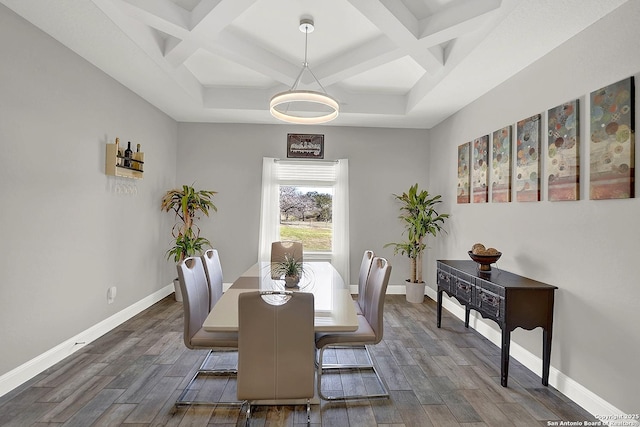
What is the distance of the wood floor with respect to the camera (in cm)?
214

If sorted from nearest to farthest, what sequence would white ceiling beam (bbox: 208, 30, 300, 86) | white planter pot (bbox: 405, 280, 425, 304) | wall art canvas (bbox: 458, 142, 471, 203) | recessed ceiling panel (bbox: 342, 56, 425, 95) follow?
white ceiling beam (bbox: 208, 30, 300, 86) → recessed ceiling panel (bbox: 342, 56, 425, 95) → wall art canvas (bbox: 458, 142, 471, 203) → white planter pot (bbox: 405, 280, 425, 304)

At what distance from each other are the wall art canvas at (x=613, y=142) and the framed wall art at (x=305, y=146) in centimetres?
360

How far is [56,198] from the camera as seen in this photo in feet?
9.26

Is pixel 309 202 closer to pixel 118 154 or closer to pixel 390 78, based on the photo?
pixel 390 78

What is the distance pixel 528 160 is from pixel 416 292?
2.55 m

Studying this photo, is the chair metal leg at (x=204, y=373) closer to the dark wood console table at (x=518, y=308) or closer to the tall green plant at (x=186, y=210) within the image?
the tall green plant at (x=186, y=210)

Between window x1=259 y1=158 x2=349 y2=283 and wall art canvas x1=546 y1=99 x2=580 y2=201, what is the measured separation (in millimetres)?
2942

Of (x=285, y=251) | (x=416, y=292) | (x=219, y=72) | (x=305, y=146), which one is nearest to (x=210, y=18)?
(x=219, y=72)

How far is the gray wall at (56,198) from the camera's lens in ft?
7.86

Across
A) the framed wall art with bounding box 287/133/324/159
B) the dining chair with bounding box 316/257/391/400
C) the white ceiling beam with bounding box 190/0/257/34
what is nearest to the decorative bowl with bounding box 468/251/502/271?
the dining chair with bounding box 316/257/391/400

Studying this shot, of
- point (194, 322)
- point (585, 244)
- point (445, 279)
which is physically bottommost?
point (194, 322)

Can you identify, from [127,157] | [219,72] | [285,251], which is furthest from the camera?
[219,72]

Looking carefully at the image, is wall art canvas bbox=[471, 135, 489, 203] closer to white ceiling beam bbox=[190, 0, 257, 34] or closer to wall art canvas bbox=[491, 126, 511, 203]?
wall art canvas bbox=[491, 126, 511, 203]

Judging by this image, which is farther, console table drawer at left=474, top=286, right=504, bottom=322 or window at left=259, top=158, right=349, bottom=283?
window at left=259, top=158, right=349, bottom=283
